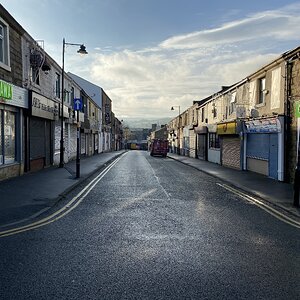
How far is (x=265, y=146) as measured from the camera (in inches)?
735

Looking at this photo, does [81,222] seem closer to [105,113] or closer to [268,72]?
[268,72]

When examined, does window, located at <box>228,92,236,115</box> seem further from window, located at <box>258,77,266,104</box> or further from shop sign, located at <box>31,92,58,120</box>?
shop sign, located at <box>31,92,58,120</box>

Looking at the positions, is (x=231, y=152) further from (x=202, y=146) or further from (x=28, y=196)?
(x=28, y=196)

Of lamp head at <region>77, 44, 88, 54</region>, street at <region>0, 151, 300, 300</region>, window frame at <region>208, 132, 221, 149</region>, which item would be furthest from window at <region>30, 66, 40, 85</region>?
window frame at <region>208, 132, 221, 149</region>

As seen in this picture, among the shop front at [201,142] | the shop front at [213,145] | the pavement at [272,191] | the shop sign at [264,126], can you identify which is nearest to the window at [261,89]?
the shop sign at [264,126]

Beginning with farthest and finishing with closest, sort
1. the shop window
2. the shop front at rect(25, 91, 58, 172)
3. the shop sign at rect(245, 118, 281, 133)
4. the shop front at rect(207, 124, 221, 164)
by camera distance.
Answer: the shop front at rect(207, 124, 221, 164) < the shop front at rect(25, 91, 58, 172) < the shop sign at rect(245, 118, 281, 133) < the shop window

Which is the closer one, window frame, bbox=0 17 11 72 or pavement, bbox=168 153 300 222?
pavement, bbox=168 153 300 222

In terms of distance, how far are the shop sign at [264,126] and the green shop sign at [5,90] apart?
12.7 m

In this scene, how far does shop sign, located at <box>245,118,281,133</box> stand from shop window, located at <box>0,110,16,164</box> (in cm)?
1290

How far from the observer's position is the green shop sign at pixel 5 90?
45.2ft

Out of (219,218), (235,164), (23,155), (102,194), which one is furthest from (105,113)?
(219,218)

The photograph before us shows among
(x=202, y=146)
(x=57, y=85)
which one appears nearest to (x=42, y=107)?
(x=57, y=85)

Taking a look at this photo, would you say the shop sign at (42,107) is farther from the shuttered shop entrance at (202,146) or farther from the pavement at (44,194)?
the shuttered shop entrance at (202,146)

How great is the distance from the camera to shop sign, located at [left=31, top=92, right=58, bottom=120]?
17.6 m
